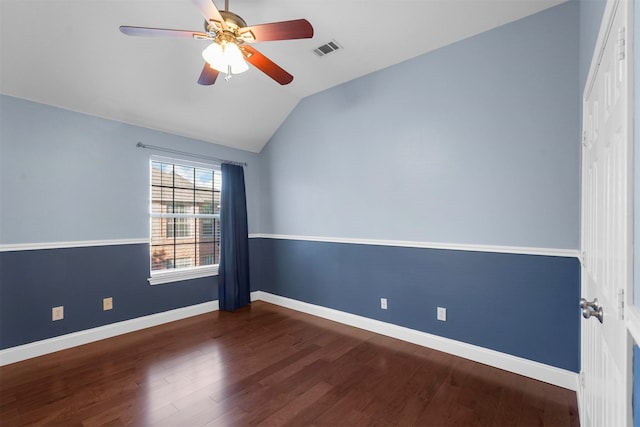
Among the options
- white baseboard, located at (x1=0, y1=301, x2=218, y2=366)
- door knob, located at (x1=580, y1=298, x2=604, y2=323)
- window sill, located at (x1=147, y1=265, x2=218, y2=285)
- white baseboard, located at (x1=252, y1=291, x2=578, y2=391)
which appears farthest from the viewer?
window sill, located at (x1=147, y1=265, x2=218, y2=285)

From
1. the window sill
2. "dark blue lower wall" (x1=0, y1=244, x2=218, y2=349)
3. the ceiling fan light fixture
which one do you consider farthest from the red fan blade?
the window sill

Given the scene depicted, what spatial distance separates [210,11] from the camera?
1.54m

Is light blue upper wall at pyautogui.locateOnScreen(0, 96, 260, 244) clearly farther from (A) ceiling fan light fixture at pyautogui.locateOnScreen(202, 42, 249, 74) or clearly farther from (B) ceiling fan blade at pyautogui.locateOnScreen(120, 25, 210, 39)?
(A) ceiling fan light fixture at pyautogui.locateOnScreen(202, 42, 249, 74)

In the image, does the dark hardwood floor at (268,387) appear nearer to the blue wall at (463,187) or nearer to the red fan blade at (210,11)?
the blue wall at (463,187)

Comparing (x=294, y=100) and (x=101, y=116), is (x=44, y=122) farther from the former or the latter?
(x=294, y=100)

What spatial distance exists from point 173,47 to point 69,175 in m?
1.64

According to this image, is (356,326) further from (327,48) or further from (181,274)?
(327,48)

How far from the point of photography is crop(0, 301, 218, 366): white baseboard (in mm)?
2574

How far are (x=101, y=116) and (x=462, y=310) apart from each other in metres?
4.13

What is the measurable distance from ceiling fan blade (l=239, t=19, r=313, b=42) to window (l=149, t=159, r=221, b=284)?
2.46 meters

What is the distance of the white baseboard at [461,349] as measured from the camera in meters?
2.18

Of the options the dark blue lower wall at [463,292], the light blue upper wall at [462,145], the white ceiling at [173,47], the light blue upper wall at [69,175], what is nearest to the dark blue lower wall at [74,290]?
the light blue upper wall at [69,175]

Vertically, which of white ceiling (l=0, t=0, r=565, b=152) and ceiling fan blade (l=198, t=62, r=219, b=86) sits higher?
white ceiling (l=0, t=0, r=565, b=152)

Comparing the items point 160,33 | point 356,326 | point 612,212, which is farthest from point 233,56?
point 356,326
